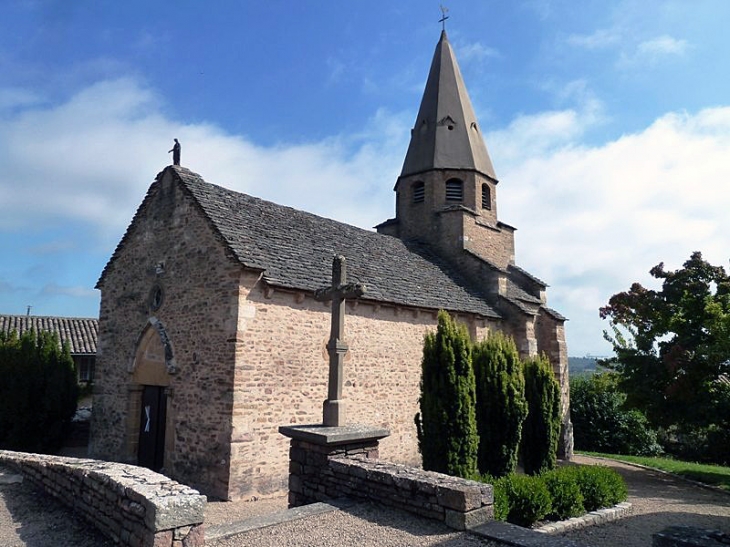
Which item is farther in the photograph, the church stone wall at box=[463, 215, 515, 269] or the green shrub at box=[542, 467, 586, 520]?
the church stone wall at box=[463, 215, 515, 269]

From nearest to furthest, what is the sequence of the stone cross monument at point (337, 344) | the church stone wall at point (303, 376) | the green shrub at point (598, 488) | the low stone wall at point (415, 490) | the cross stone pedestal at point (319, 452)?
the low stone wall at point (415, 490) → the cross stone pedestal at point (319, 452) → the stone cross monument at point (337, 344) → the green shrub at point (598, 488) → the church stone wall at point (303, 376)

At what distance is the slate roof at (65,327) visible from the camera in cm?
2322

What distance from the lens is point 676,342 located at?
13.9 metres

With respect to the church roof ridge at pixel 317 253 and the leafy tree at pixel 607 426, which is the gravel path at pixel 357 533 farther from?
the leafy tree at pixel 607 426

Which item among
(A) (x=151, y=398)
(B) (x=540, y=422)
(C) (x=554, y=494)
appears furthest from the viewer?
(A) (x=151, y=398)

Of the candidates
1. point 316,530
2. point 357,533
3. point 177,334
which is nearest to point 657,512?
point 357,533

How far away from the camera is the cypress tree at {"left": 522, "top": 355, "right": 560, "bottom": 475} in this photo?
1214 cm

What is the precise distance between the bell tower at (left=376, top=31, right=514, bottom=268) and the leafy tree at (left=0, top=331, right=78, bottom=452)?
1365cm

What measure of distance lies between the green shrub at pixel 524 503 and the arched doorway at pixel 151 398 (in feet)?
25.9

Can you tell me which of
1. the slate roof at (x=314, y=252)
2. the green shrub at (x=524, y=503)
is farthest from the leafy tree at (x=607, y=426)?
the green shrub at (x=524, y=503)

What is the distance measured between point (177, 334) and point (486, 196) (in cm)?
1511

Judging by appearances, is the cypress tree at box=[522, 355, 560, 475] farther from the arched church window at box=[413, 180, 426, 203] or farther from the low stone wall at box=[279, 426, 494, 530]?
the arched church window at box=[413, 180, 426, 203]

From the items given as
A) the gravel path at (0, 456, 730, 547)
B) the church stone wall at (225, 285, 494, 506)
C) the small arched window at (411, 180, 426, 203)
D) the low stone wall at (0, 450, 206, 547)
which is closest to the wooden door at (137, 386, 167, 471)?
the church stone wall at (225, 285, 494, 506)

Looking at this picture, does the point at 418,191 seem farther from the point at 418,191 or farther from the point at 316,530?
the point at 316,530
